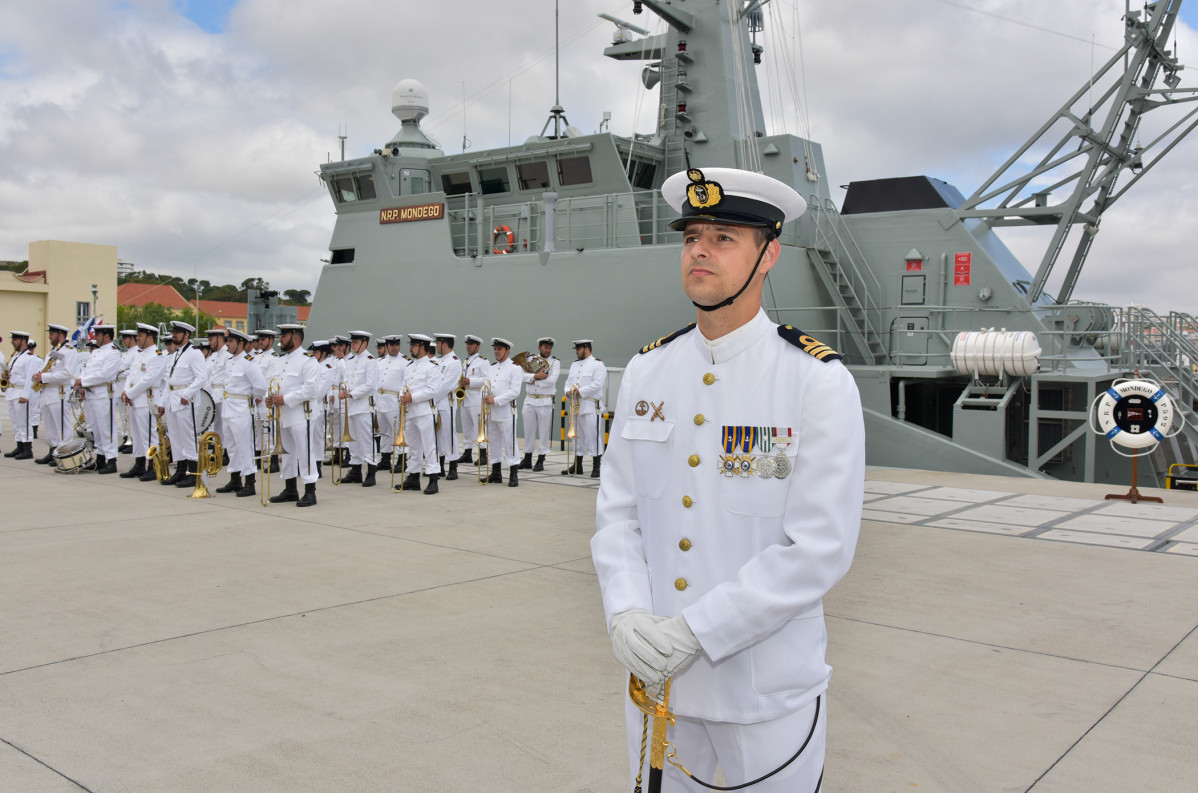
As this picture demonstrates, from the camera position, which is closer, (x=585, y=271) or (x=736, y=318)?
(x=736, y=318)

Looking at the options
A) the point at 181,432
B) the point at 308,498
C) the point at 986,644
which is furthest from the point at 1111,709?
the point at 181,432

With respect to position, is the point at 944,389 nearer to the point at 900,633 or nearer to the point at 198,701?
the point at 900,633

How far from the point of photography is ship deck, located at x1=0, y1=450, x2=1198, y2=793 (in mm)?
3281

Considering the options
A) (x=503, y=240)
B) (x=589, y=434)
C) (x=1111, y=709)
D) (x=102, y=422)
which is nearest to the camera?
(x=1111, y=709)

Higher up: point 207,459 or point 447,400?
point 447,400

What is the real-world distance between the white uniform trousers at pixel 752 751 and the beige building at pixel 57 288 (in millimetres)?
45575

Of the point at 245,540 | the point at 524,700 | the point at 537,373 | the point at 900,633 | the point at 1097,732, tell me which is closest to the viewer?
the point at 1097,732

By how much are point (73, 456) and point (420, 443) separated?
501cm

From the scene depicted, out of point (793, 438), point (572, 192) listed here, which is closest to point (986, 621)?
point (793, 438)

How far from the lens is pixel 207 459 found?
33.0 ft

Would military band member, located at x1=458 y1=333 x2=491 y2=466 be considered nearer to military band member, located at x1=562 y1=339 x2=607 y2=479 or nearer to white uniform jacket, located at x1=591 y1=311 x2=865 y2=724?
military band member, located at x1=562 y1=339 x2=607 y2=479

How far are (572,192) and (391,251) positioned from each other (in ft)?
13.8

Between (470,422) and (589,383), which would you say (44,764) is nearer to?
(470,422)

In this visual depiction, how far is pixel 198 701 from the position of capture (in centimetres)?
383
